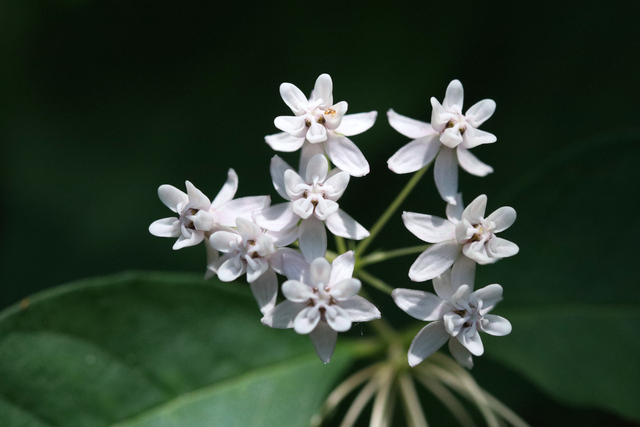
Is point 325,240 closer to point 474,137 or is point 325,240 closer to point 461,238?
point 461,238

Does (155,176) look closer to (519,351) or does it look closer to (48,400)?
(48,400)

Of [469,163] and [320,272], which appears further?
[469,163]

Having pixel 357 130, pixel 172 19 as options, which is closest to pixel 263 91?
pixel 172 19

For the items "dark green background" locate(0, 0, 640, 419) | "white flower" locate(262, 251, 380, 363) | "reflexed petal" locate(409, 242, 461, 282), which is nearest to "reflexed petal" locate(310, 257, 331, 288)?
"white flower" locate(262, 251, 380, 363)

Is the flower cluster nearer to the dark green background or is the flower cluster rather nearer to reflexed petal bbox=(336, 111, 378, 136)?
reflexed petal bbox=(336, 111, 378, 136)

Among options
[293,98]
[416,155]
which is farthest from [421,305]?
[293,98]

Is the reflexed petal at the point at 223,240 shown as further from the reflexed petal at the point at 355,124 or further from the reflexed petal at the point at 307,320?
the reflexed petal at the point at 355,124

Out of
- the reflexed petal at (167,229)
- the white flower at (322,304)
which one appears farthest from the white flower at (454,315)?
the reflexed petal at (167,229)
